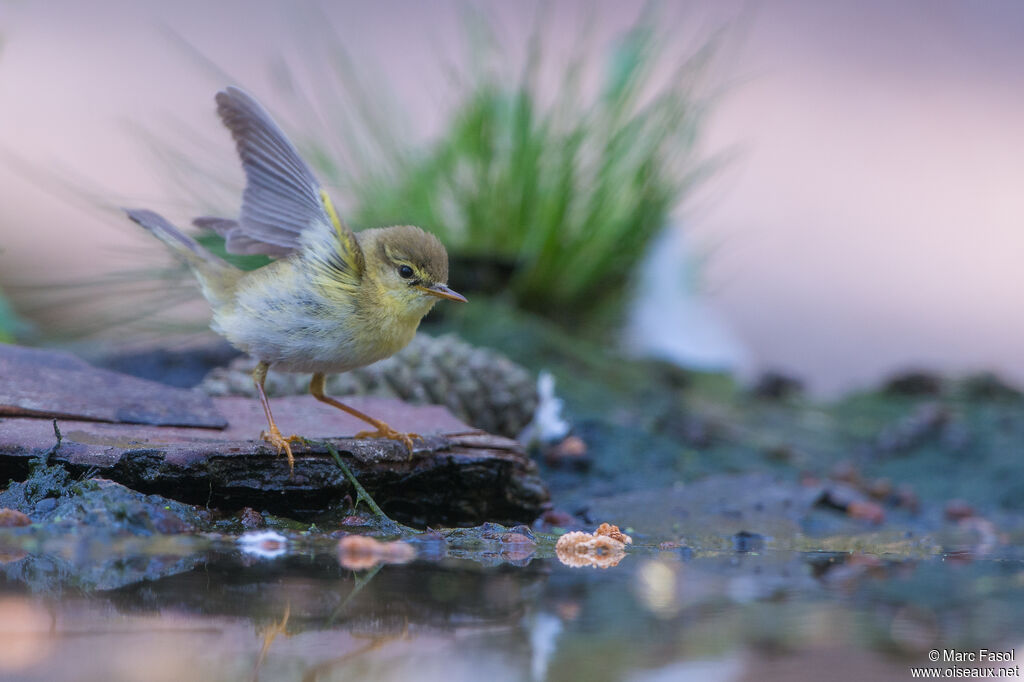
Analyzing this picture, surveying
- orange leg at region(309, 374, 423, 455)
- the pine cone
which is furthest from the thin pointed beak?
the pine cone

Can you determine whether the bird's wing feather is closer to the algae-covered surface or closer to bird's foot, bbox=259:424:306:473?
bird's foot, bbox=259:424:306:473

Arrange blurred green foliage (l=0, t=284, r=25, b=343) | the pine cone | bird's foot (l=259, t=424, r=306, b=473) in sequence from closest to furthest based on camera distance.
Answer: bird's foot (l=259, t=424, r=306, b=473) < the pine cone < blurred green foliage (l=0, t=284, r=25, b=343)

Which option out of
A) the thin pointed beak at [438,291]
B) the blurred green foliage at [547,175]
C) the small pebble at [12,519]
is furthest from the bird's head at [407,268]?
the blurred green foliage at [547,175]

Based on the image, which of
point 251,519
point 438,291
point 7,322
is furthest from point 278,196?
point 7,322

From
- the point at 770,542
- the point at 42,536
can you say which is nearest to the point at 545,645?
the point at 42,536

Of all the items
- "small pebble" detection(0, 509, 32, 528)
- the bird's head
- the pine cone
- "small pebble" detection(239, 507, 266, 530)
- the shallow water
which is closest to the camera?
the shallow water

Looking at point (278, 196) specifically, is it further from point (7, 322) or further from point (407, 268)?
point (7, 322)

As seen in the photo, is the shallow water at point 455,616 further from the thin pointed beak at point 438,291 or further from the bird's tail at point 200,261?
the bird's tail at point 200,261
